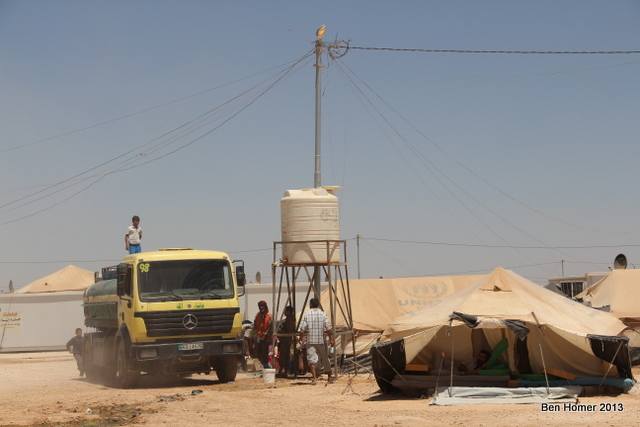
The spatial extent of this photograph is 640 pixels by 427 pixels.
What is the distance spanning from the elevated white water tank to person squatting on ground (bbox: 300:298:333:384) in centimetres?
137

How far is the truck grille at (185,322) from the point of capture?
57.0 feet

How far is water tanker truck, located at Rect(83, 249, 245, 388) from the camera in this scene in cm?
1739

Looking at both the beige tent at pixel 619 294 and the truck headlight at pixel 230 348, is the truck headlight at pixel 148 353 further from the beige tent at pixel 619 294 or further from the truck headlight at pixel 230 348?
the beige tent at pixel 619 294

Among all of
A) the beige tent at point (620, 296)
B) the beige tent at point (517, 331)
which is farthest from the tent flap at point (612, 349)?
the beige tent at point (620, 296)

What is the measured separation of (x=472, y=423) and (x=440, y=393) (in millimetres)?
2583

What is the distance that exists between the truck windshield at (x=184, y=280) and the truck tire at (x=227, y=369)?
1486 mm

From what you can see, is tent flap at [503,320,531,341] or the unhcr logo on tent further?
the unhcr logo on tent

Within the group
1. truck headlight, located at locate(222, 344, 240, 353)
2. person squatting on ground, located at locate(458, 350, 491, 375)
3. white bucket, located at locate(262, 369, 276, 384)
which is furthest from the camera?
white bucket, located at locate(262, 369, 276, 384)

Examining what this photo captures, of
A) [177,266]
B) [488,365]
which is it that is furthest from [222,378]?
[488,365]

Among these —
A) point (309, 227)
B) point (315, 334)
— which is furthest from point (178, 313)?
point (309, 227)

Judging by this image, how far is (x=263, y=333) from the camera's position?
64.3 feet

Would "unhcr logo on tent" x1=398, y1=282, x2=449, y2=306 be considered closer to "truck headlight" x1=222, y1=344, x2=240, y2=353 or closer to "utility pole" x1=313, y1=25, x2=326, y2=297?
"utility pole" x1=313, y1=25, x2=326, y2=297

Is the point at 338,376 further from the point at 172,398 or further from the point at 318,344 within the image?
the point at 172,398

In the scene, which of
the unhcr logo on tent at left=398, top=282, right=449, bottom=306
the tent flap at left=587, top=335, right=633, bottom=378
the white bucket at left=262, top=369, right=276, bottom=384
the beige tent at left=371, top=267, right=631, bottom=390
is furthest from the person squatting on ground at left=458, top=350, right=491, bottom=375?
the unhcr logo on tent at left=398, top=282, right=449, bottom=306
